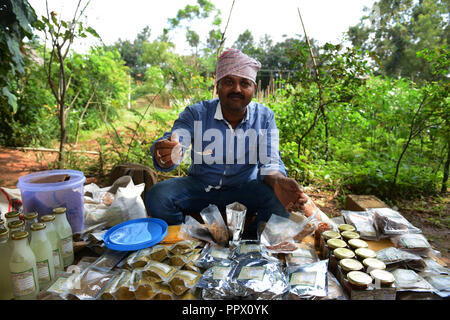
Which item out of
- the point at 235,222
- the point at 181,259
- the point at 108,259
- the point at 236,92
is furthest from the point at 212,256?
Answer: the point at 236,92

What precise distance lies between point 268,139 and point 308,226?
756 millimetres

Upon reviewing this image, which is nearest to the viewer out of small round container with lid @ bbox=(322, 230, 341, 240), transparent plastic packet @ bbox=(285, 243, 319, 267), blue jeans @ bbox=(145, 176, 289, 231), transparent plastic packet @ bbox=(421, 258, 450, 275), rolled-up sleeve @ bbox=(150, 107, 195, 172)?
transparent plastic packet @ bbox=(421, 258, 450, 275)

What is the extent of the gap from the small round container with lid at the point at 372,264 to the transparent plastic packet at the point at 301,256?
25 cm

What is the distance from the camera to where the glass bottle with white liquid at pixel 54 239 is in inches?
47.8

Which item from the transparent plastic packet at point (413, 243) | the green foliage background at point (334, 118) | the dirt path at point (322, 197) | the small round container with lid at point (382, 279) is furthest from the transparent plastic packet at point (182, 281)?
the green foliage background at point (334, 118)

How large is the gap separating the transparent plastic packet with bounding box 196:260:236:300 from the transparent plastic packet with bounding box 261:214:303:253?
0.34 meters

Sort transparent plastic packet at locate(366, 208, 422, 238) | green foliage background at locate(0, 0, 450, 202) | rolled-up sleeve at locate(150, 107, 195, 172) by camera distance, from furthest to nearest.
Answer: green foliage background at locate(0, 0, 450, 202)
rolled-up sleeve at locate(150, 107, 195, 172)
transparent plastic packet at locate(366, 208, 422, 238)

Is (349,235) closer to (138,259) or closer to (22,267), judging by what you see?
(138,259)

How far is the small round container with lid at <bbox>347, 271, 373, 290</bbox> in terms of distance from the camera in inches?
43.3

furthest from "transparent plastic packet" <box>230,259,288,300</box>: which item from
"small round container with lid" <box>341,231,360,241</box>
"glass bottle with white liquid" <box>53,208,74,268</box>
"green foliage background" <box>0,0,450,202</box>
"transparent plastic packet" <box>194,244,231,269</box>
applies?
"green foliage background" <box>0,0,450,202</box>

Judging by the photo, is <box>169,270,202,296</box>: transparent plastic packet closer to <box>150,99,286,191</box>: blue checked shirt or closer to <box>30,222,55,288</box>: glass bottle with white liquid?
<box>30,222,55,288</box>: glass bottle with white liquid

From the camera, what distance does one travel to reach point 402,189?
3115mm

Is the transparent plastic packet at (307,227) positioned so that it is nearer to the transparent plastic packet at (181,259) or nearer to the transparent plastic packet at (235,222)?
the transparent plastic packet at (235,222)

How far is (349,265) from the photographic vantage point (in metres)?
1.22
